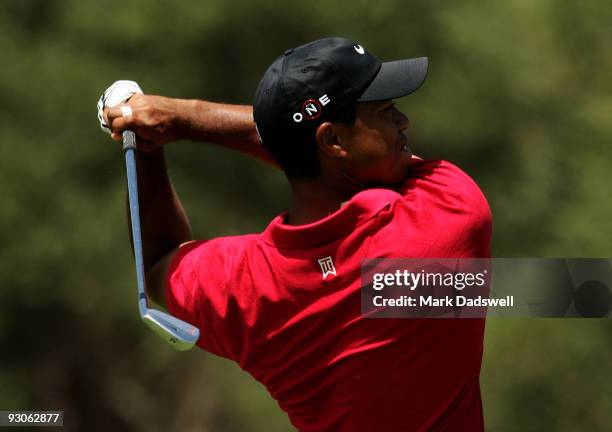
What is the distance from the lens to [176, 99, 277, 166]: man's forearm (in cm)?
240

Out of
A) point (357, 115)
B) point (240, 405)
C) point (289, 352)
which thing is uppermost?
point (357, 115)

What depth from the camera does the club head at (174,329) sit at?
2100 millimetres

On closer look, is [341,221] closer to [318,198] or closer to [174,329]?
[318,198]

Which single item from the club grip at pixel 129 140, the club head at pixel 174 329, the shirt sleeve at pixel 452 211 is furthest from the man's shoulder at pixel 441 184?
the club grip at pixel 129 140

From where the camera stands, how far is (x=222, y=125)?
2.41m

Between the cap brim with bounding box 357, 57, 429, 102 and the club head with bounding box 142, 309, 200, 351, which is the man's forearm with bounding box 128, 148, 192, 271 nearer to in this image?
the club head with bounding box 142, 309, 200, 351

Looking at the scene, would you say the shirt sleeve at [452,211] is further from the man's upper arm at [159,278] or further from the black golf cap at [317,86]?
the man's upper arm at [159,278]

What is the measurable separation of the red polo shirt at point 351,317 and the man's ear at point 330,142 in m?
0.09

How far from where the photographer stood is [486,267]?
84.2 inches

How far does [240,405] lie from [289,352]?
3271 millimetres

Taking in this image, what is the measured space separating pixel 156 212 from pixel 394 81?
609 mm

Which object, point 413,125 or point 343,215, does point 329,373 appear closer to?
point 343,215

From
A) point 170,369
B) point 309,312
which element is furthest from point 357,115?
point 170,369

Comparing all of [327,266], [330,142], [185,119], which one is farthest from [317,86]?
[185,119]
